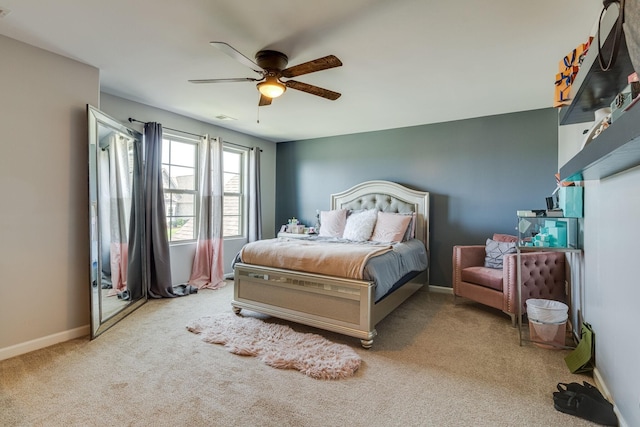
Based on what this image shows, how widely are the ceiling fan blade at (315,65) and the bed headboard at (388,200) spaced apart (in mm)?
2805

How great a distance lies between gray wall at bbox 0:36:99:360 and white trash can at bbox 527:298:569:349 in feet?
13.6

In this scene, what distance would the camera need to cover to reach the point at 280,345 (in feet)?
8.76

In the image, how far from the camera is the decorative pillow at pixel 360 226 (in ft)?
13.6

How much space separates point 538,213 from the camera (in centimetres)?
290

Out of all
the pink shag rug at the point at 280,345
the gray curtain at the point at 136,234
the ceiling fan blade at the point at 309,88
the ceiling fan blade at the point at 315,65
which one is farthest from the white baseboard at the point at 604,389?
the gray curtain at the point at 136,234

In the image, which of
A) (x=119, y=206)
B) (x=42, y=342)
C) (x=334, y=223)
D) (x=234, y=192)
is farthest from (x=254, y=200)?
(x=42, y=342)

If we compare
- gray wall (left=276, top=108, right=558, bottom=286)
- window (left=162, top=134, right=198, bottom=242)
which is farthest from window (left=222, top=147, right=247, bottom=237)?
gray wall (left=276, top=108, right=558, bottom=286)

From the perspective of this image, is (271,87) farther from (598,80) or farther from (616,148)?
(616,148)

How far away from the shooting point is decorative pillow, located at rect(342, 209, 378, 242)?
414 cm

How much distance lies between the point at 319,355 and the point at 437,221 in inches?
114

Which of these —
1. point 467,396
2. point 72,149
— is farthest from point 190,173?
point 467,396

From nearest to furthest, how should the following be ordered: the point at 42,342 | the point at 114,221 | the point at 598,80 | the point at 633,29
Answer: the point at 633,29, the point at 598,80, the point at 42,342, the point at 114,221

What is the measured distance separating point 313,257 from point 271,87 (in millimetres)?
1574

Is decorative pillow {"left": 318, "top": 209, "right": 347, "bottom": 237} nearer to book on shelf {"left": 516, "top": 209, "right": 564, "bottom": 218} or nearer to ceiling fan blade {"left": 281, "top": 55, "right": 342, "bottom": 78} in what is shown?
book on shelf {"left": 516, "top": 209, "right": 564, "bottom": 218}
